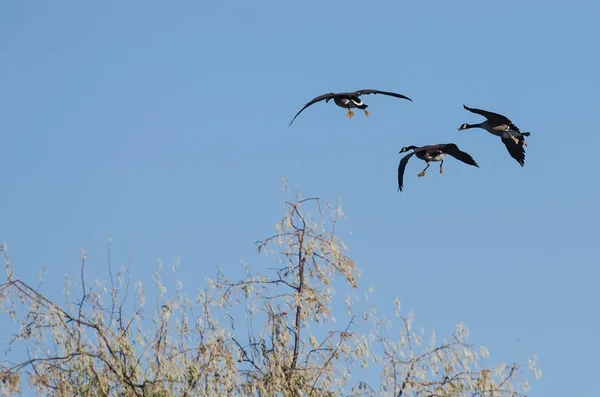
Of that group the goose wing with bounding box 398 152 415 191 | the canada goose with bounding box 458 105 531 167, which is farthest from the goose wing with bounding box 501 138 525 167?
A: the goose wing with bounding box 398 152 415 191

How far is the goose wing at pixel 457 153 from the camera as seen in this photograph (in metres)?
13.7

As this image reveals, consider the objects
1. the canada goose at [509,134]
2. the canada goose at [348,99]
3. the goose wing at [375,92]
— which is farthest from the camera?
the canada goose at [509,134]

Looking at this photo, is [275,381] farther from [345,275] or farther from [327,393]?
[345,275]

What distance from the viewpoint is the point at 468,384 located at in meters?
8.59

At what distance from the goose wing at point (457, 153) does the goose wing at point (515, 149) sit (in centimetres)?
99

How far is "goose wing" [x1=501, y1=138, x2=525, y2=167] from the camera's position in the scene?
14.4 m

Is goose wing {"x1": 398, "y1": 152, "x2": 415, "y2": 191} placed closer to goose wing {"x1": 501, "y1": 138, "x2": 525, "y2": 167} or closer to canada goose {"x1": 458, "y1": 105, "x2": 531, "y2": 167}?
canada goose {"x1": 458, "y1": 105, "x2": 531, "y2": 167}

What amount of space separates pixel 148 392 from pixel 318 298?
1754 mm

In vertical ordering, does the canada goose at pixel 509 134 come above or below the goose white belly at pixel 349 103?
below

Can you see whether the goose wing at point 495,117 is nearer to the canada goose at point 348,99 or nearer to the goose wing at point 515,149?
the goose wing at point 515,149

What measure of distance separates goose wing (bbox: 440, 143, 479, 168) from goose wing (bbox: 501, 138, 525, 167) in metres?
0.99

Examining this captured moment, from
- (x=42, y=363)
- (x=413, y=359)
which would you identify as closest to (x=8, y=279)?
(x=42, y=363)

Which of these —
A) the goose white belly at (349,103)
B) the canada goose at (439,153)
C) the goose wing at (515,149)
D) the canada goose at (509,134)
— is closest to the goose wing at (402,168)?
the canada goose at (439,153)

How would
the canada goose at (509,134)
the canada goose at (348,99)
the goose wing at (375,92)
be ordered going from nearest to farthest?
the goose wing at (375,92)
the canada goose at (348,99)
the canada goose at (509,134)
